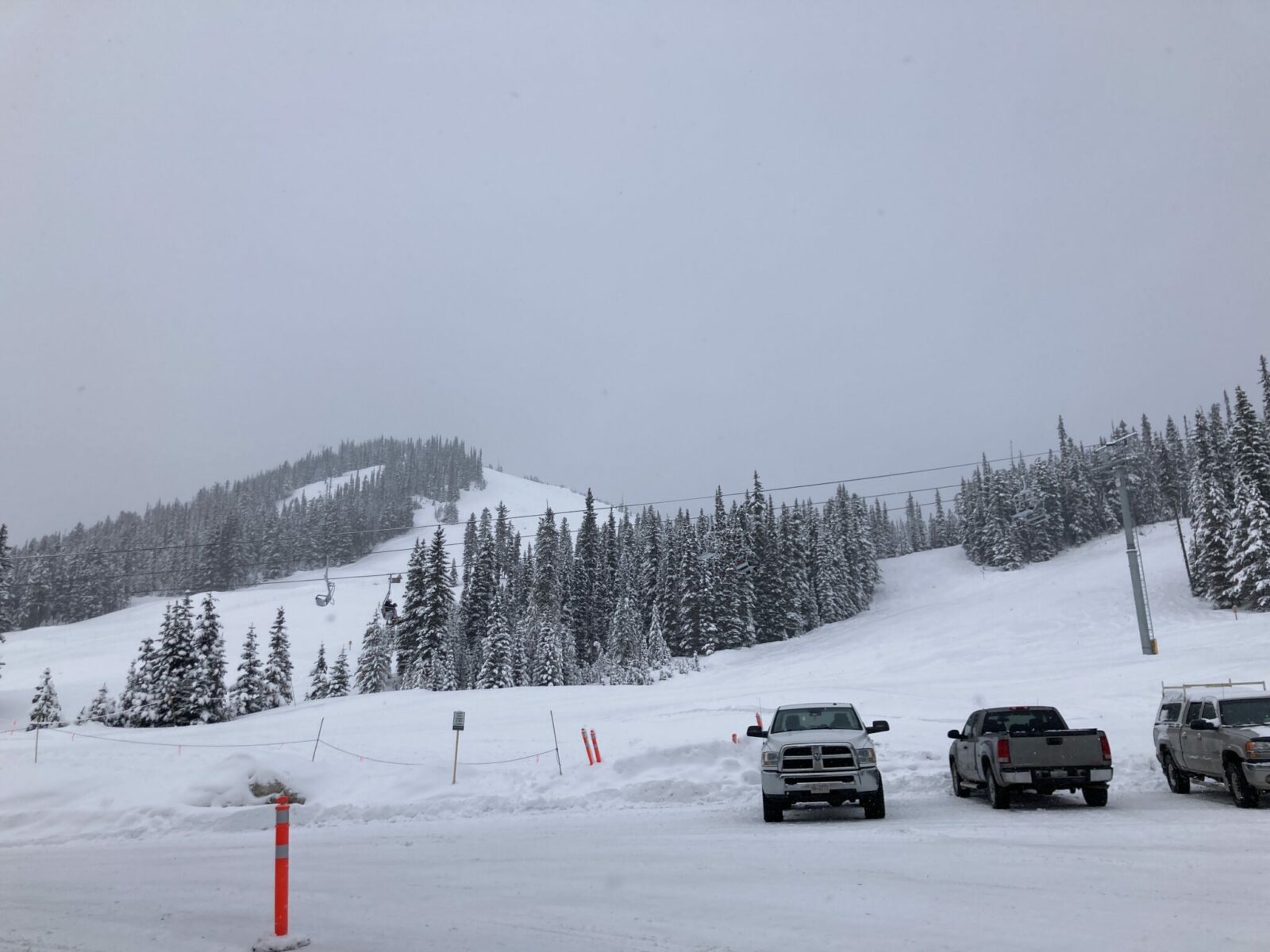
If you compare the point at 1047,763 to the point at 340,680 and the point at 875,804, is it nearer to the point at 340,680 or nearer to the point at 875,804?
the point at 875,804

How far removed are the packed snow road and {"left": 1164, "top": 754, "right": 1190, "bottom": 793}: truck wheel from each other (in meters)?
1.71

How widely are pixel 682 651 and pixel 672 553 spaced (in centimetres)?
1223

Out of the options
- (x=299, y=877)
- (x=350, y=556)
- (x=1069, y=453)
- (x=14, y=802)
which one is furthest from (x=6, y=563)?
(x=1069, y=453)

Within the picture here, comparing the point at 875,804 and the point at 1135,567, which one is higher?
the point at 1135,567

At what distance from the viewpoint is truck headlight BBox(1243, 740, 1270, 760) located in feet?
41.8

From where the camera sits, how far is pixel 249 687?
187 feet

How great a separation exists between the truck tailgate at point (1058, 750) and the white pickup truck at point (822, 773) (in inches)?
94.5

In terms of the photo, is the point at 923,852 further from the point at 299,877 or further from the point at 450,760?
the point at 450,760

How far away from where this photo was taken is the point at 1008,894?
7750 mm

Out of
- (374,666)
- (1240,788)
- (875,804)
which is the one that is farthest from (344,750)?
(374,666)

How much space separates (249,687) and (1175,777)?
2247 inches

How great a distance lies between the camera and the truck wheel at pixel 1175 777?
1505 centimetres

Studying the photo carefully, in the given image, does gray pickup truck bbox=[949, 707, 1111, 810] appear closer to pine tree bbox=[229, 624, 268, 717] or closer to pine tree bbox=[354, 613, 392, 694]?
pine tree bbox=[229, 624, 268, 717]

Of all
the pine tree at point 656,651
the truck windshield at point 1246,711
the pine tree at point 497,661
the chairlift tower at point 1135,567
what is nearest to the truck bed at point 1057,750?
the truck windshield at point 1246,711
